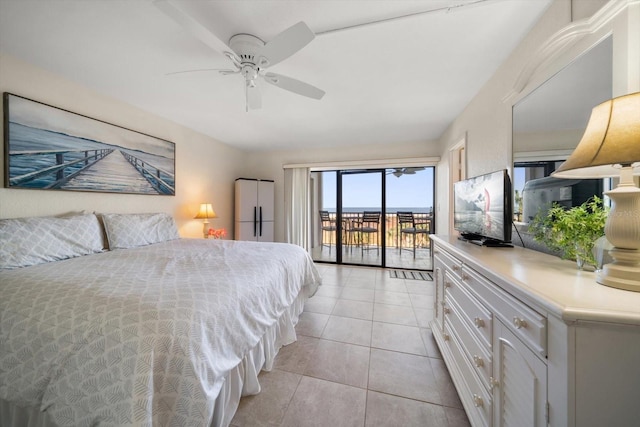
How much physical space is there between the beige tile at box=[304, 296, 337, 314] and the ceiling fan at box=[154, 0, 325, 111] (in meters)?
2.23

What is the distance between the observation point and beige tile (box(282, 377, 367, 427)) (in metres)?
1.26

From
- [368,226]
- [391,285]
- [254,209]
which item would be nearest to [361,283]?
[391,285]

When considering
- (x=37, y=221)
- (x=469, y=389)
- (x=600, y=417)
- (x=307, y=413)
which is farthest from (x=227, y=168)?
(x=600, y=417)

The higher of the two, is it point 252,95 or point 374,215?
point 252,95

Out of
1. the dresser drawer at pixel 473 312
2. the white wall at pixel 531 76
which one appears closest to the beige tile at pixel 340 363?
the dresser drawer at pixel 473 312

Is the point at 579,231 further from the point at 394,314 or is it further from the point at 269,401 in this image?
the point at 394,314

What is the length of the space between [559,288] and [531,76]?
148 cm

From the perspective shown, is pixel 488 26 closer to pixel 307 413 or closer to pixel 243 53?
pixel 243 53

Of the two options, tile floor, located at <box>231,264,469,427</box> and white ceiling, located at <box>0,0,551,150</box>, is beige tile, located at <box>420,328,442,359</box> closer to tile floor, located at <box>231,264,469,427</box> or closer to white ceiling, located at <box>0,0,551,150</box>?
tile floor, located at <box>231,264,469,427</box>

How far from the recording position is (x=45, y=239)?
171 centimetres

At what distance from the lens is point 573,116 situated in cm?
114

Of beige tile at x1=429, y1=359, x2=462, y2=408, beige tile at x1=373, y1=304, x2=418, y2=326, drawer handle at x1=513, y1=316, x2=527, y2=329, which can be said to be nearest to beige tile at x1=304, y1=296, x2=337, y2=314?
beige tile at x1=373, y1=304, x2=418, y2=326

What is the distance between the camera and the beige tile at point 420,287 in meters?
3.15

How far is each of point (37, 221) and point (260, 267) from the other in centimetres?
181
